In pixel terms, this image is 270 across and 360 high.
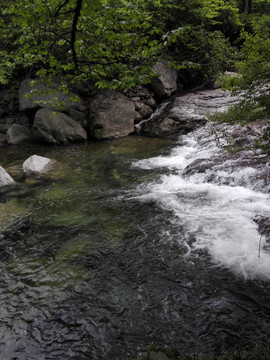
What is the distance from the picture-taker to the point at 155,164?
11.7 m

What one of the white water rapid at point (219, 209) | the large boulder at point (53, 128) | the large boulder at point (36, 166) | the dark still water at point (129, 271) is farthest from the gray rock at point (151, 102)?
the dark still water at point (129, 271)

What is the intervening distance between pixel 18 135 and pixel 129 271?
14241 millimetres

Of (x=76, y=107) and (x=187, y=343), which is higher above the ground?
(x=76, y=107)

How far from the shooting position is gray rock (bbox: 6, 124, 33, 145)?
1623 cm

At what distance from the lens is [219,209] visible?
7211 millimetres

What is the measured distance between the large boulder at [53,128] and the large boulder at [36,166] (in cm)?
447

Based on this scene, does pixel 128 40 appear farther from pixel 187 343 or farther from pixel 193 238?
pixel 187 343

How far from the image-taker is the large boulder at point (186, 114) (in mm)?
17250

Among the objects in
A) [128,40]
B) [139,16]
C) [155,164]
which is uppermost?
[139,16]

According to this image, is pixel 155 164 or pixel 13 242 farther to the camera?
pixel 155 164

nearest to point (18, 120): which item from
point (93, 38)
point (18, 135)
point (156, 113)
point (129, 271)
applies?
point (18, 135)

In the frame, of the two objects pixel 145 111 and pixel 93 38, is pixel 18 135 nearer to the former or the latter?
pixel 145 111

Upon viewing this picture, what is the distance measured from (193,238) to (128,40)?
14.2 feet

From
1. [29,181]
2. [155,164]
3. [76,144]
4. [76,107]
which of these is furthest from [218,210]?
[76,107]
